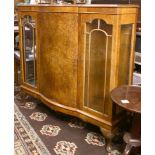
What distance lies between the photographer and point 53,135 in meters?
2.22

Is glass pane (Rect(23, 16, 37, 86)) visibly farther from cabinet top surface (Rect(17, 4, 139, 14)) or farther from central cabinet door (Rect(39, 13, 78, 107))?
cabinet top surface (Rect(17, 4, 139, 14))

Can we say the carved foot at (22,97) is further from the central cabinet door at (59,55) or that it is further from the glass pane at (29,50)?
the central cabinet door at (59,55)

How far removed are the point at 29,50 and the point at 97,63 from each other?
3.41ft

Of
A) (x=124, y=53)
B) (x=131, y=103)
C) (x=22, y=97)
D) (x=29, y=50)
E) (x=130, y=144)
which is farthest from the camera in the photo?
(x=22, y=97)

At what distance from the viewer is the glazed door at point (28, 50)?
2.58m

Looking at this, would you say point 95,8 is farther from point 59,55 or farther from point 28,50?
point 28,50

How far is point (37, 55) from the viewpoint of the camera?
100 inches

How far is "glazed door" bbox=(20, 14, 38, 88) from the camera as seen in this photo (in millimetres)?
2582

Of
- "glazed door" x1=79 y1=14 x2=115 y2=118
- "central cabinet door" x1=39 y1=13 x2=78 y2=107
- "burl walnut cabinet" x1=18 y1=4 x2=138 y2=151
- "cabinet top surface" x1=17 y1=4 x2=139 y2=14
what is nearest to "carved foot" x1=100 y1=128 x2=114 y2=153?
"burl walnut cabinet" x1=18 y1=4 x2=138 y2=151

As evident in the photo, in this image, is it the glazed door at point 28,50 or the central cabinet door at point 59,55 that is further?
the glazed door at point 28,50

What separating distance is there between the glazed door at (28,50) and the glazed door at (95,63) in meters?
0.78

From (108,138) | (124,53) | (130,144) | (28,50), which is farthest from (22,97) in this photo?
(130,144)

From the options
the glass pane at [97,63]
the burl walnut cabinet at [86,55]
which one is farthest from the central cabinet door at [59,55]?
the glass pane at [97,63]
